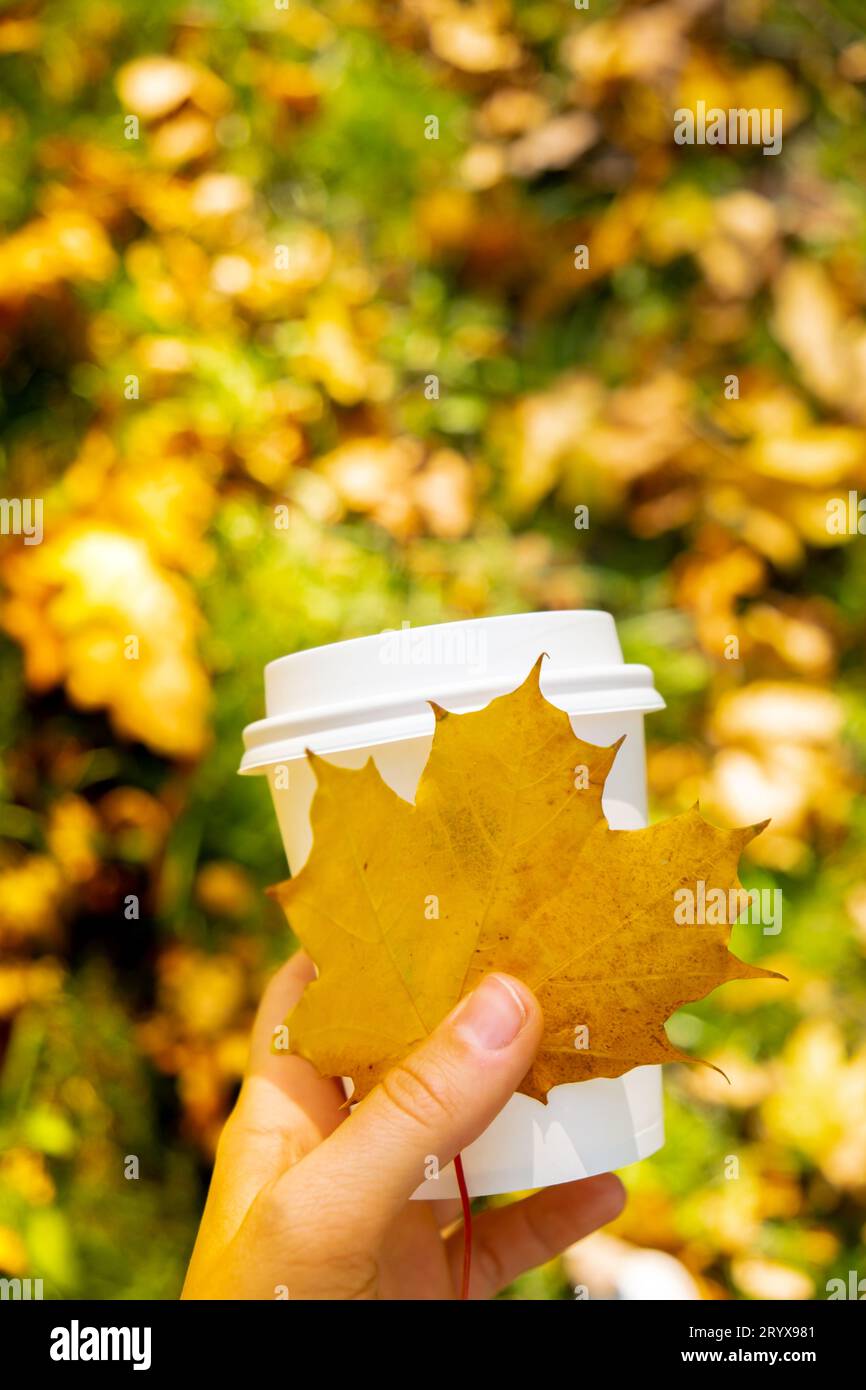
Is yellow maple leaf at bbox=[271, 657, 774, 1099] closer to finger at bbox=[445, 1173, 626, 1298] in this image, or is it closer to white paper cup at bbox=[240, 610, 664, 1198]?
white paper cup at bbox=[240, 610, 664, 1198]

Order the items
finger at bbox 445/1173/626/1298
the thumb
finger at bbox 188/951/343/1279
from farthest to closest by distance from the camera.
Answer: finger at bbox 445/1173/626/1298
finger at bbox 188/951/343/1279
the thumb

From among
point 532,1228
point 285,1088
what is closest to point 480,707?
point 285,1088

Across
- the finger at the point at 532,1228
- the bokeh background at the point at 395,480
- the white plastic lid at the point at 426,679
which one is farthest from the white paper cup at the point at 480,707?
the bokeh background at the point at 395,480

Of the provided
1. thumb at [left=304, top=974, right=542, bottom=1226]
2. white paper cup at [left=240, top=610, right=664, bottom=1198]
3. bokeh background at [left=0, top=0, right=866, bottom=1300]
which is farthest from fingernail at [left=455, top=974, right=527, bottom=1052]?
bokeh background at [left=0, top=0, right=866, bottom=1300]

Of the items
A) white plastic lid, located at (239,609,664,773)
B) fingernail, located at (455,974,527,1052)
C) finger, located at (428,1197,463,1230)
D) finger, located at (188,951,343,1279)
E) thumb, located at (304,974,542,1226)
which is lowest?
finger, located at (428,1197,463,1230)

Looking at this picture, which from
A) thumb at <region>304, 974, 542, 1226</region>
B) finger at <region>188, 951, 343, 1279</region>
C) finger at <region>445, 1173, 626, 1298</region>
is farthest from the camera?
finger at <region>445, 1173, 626, 1298</region>

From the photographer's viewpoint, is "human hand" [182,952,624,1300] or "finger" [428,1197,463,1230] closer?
"human hand" [182,952,624,1300]
